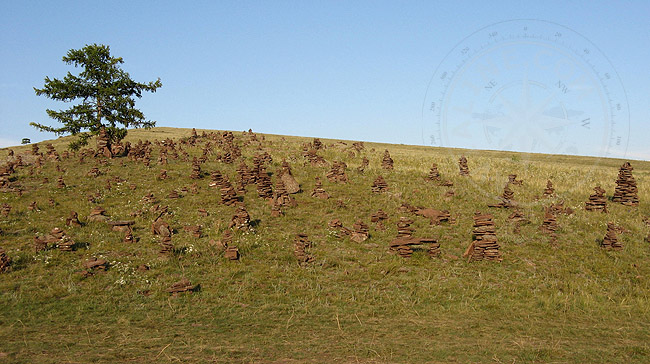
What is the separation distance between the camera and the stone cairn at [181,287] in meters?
15.5

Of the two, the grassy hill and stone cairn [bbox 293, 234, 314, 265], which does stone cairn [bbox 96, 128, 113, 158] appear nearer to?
the grassy hill

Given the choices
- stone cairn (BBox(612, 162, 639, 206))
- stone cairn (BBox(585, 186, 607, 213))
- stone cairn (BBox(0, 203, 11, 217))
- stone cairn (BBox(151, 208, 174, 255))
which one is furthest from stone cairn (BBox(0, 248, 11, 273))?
stone cairn (BBox(612, 162, 639, 206))

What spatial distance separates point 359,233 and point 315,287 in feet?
19.4

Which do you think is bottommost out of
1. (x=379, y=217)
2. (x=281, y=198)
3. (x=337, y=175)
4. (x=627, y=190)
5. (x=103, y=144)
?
(x=379, y=217)

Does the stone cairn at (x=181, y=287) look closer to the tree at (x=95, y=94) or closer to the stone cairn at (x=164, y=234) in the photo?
the stone cairn at (x=164, y=234)

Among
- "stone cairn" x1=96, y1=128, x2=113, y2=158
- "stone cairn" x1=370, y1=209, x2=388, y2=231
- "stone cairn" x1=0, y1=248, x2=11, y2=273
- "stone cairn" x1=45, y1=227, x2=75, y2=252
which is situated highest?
"stone cairn" x1=96, y1=128, x2=113, y2=158

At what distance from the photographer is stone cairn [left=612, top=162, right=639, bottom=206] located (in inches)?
1170

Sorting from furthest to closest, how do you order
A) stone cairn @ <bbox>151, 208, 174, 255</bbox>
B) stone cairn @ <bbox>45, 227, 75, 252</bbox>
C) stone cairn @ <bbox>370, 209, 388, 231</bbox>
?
stone cairn @ <bbox>370, 209, 388, 231</bbox>
stone cairn @ <bbox>151, 208, 174, 255</bbox>
stone cairn @ <bbox>45, 227, 75, 252</bbox>

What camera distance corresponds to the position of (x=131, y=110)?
42031mm

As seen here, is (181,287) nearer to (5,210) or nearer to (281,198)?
(281,198)

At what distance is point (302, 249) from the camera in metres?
19.3

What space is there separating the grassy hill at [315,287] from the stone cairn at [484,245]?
1.47ft

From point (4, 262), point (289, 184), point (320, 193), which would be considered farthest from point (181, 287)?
point (289, 184)

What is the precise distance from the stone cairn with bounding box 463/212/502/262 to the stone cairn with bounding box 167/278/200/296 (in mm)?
11629
